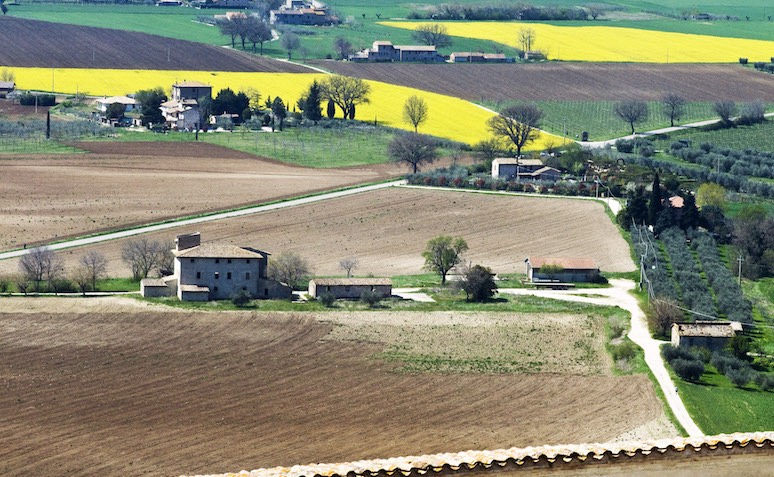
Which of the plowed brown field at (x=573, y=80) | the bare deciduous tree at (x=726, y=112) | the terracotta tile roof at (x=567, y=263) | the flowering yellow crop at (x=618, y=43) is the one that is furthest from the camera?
the flowering yellow crop at (x=618, y=43)

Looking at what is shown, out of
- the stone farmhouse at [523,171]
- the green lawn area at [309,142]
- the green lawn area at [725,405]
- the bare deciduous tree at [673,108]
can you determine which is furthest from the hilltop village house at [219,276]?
the bare deciduous tree at [673,108]

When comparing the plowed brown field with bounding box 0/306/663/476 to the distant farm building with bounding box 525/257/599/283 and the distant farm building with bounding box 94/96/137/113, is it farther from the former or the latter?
the distant farm building with bounding box 94/96/137/113

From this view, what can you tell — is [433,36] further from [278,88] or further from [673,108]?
[673,108]

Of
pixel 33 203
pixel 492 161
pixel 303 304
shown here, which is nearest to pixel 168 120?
pixel 492 161

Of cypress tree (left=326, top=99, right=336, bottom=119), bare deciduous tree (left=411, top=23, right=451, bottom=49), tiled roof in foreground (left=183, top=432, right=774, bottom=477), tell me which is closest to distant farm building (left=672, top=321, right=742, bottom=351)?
tiled roof in foreground (left=183, top=432, right=774, bottom=477)

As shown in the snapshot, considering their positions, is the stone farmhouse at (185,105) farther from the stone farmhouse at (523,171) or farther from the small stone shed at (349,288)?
the small stone shed at (349,288)

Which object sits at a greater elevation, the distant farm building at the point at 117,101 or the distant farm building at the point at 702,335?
the distant farm building at the point at 117,101
